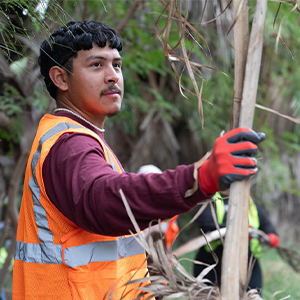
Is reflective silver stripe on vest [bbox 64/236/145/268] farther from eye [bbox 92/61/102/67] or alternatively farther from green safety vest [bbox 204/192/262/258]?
green safety vest [bbox 204/192/262/258]

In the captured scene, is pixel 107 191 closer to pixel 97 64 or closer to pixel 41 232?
pixel 41 232

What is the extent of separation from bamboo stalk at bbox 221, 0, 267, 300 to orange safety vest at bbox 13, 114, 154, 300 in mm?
371

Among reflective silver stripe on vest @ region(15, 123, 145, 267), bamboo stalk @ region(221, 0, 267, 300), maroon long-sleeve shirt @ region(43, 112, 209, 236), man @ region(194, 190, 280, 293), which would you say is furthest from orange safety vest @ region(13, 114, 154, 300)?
man @ region(194, 190, 280, 293)

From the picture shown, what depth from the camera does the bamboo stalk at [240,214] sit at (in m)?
1.09

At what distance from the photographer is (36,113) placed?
340cm

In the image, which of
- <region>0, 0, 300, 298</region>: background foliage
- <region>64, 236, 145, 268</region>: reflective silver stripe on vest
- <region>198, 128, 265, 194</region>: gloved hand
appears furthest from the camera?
<region>0, 0, 300, 298</region>: background foliage

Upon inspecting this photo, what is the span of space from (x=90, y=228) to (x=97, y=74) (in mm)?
619

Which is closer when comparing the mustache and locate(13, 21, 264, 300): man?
locate(13, 21, 264, 300): man

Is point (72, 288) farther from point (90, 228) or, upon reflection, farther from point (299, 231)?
point (299, 231)

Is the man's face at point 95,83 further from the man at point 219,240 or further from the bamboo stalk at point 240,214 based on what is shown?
the man at point 219,240

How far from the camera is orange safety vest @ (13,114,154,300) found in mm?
1428

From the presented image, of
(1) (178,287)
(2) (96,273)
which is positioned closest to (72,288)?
(2) (96,273)

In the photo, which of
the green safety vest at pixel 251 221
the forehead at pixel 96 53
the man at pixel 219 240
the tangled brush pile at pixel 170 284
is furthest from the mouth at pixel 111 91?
the green safety vest at pixel 251 221

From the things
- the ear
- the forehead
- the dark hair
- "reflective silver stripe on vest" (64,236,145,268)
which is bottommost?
"reflective silver stripe on vest" (64,236,145,268)
